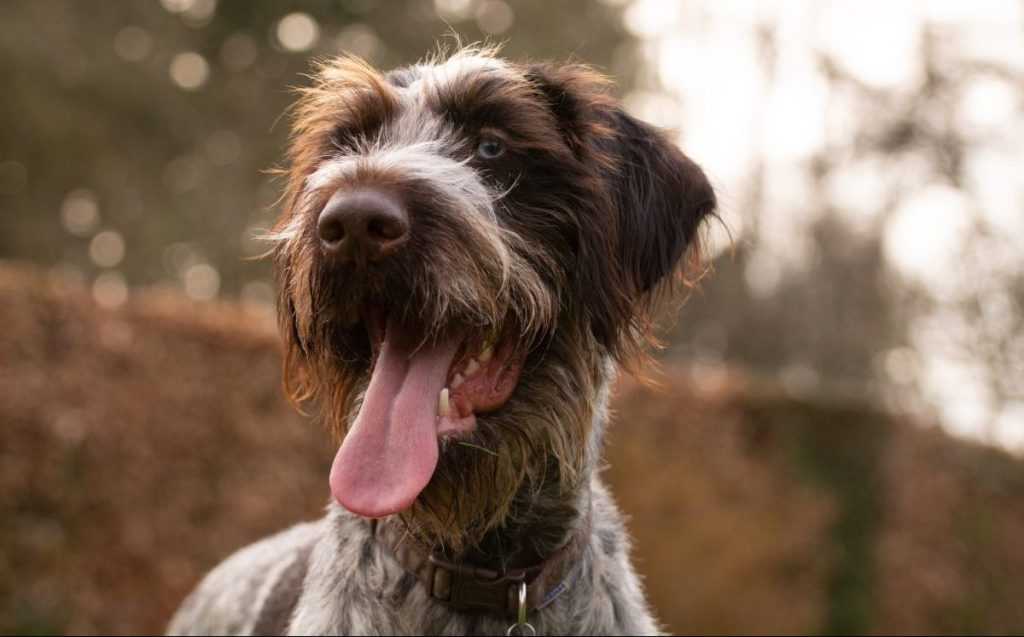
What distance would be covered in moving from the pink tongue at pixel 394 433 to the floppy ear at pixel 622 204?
0.46 metres

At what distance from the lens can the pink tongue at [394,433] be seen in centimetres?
282

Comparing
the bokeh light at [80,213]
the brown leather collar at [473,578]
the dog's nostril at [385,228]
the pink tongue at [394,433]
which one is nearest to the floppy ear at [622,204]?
the pink tongue at [394,433]

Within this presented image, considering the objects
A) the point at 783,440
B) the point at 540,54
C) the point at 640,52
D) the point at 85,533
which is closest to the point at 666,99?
the point at 640,52

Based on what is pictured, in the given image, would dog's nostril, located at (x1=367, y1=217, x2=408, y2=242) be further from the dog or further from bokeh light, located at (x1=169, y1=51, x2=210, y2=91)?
bokeh light, located at (x1=169, y1=51, x2=210, y2=91)

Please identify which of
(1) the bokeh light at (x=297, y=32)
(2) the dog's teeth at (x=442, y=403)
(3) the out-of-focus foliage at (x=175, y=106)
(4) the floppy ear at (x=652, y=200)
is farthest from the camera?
(1) the bokeh light at (x=297, y=32)

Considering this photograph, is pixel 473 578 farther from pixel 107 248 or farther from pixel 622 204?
pixel 107 248

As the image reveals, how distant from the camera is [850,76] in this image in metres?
19.0

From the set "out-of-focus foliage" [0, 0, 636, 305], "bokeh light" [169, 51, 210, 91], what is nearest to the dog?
"out-of-focus foliage" [0, 0, 636, 305]

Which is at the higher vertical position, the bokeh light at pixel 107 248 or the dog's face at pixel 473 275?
the dog's face at pixel 473 275

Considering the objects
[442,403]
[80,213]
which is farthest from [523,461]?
[80,213]

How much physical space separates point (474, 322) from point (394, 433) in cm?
37

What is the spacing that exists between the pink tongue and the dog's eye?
577mm

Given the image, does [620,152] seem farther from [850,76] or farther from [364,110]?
[850,76]

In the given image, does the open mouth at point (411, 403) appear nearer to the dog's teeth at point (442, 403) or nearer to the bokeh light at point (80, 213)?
the dog's teeth at point (442, 403)
